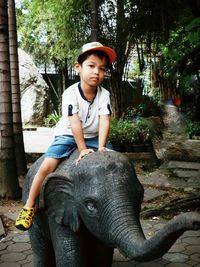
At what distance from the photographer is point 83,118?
11.0 ft

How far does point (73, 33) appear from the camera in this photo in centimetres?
1625

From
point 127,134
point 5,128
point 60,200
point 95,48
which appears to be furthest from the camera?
point 127,134

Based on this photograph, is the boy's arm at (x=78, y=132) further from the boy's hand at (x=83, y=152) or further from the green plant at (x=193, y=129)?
the green plant at (x=193, y=129)

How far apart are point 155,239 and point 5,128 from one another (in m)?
5.12

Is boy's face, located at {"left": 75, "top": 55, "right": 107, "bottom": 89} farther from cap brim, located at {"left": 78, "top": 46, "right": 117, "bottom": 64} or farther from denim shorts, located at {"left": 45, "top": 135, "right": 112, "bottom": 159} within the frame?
denim shorts, located at {"left": 45, "top": 135, "right": 112, "bottom": 159}

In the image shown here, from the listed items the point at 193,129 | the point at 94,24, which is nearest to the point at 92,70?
the point at 94,24

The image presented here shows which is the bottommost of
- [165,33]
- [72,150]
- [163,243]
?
[163,243]

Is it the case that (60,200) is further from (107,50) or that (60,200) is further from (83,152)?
(107,50)

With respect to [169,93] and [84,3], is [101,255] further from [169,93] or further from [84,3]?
[169,93]

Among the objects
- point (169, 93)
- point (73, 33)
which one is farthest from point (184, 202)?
point (169, 93)

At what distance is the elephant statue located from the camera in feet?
8.52

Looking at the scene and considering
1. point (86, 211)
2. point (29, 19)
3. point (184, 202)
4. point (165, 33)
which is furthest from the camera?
point (29, 19)

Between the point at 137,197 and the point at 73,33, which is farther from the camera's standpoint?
the point at 73,33

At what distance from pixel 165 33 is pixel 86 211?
1087 cm
